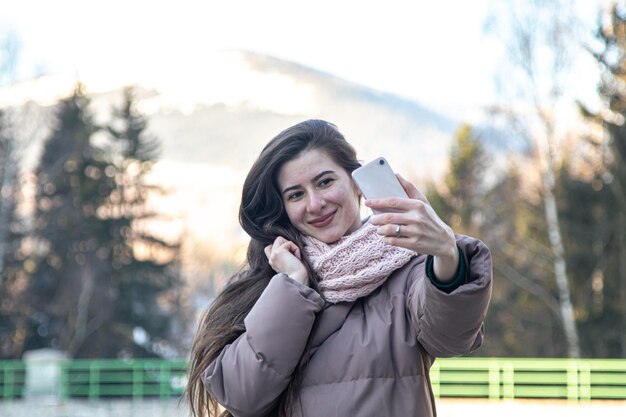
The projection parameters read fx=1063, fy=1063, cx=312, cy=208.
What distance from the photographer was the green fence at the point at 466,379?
604 inches

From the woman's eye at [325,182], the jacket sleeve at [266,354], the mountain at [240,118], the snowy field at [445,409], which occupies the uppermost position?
the mountain at [240,118]

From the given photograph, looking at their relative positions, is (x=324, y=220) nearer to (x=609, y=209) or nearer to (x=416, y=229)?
(x=416, y=229)

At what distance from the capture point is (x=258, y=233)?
262 centimetres

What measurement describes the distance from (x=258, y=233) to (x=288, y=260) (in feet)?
0.65

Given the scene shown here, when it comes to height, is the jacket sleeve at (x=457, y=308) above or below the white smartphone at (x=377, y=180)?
below

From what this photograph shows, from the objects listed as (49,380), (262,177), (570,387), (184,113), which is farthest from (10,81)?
(184,113)

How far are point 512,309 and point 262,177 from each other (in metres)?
24.1

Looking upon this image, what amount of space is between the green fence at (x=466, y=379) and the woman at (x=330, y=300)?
40.3 feet

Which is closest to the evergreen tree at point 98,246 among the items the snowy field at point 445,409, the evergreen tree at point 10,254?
the evergreen tree at point 10,254

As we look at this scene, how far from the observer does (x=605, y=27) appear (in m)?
21.6

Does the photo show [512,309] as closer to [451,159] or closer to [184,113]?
[451,159]

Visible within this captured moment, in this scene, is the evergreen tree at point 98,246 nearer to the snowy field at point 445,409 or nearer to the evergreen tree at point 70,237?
the evergreen tree at point 70,237

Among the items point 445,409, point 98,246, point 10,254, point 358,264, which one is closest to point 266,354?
point 358,264

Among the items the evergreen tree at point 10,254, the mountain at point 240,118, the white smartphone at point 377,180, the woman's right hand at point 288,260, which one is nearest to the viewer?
the white smartphone at point 377,180
